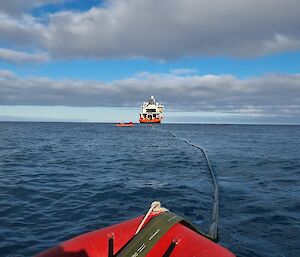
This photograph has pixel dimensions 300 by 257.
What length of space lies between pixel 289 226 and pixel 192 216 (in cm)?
243

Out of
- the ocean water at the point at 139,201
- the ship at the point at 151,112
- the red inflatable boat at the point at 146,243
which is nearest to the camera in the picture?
the red inflatable boat at the point at 146,243

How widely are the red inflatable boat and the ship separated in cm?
9720

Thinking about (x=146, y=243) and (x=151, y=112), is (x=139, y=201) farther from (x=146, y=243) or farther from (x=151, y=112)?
(x=151, y=112)

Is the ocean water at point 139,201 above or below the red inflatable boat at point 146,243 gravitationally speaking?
below

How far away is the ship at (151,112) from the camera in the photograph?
10175 centimetres

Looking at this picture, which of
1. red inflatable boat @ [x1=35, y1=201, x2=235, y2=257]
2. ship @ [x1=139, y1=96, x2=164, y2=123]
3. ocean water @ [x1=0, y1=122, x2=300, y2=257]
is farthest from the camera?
ship @ [x1=139, y1=96, x2=164, y2=123]

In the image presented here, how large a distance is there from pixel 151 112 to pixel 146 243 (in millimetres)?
99445

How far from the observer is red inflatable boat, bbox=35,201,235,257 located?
12.9 ft

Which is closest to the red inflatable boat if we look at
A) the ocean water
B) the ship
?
the ocean water

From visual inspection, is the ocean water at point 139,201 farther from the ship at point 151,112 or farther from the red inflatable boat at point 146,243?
the ship at point 151,112

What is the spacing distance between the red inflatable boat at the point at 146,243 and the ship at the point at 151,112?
9720 cm

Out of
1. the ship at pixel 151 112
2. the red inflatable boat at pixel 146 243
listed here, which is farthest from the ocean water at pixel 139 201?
the ship at pixel 151 112

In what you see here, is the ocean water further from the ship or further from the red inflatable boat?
the ship

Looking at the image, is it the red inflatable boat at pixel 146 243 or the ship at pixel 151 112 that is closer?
the red inflatable boat at pixel 146 243
